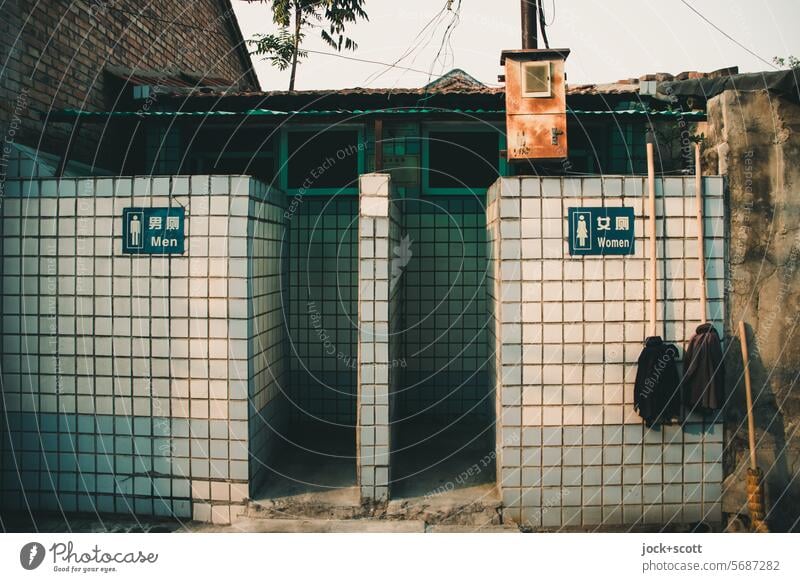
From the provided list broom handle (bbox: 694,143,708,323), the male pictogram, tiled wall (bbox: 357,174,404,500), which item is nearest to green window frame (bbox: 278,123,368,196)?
tiled wall (bbox: 357,174,404,500)

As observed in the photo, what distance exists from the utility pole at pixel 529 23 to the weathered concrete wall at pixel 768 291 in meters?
2.00

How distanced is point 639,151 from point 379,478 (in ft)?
16.4

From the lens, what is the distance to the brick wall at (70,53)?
5.41 metres

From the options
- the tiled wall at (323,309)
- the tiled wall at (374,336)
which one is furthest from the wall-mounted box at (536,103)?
the tiled wall at (323,309)

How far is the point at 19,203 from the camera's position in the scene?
16.3ft

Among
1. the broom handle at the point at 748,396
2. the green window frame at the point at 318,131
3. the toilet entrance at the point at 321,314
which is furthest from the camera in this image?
the green window frame at the point at 318,131

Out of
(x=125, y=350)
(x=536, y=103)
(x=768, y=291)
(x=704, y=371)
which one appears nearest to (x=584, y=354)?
(x=704, y=371)

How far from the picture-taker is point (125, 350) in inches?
194

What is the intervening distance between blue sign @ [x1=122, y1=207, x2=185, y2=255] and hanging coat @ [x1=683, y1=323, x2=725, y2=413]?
4.55 metres

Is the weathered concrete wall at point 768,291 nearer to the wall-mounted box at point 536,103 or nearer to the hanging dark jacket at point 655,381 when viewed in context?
the hanging dark jacket at point 655,381

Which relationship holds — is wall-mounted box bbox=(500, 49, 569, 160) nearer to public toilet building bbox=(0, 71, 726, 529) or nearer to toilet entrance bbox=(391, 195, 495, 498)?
public toilet building bbox=(0, 71, 726, 529)

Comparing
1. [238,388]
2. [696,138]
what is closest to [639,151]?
[696,138]

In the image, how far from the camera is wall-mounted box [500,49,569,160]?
16.8ft

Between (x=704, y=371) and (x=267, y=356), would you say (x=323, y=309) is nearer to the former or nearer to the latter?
(x=267, y=356)
